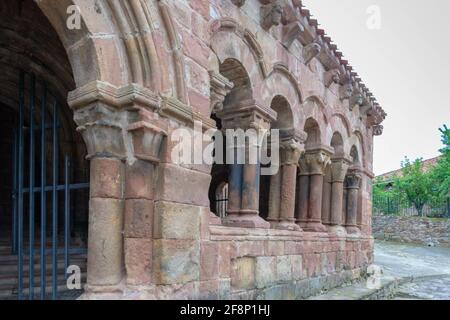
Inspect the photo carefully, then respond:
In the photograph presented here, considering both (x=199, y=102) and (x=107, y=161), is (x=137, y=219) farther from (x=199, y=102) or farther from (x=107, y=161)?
(x=199, y=102)

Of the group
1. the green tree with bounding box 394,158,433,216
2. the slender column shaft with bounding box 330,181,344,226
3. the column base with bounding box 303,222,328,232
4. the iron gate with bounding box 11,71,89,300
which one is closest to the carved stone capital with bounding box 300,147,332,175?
the column base with bounding box 303,222,328,232

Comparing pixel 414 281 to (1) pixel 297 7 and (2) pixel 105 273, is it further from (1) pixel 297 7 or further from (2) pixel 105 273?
(2) pixel 105 273

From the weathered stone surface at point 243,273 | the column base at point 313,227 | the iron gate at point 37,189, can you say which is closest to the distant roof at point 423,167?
the column base at point 313,227

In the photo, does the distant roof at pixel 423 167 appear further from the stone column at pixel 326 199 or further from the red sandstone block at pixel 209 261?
the red sandstone block at pixel 209 261

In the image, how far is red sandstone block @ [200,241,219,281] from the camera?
3250 millimetres

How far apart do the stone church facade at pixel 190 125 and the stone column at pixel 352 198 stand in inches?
25.3

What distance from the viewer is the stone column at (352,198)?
25.0 ft

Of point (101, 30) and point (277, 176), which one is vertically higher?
point (101, 30)

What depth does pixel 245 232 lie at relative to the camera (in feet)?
13.5

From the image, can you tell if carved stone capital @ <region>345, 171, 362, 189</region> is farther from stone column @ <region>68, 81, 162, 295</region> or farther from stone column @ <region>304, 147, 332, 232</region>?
stone column @ <region>68, 81, 162, 295</region>

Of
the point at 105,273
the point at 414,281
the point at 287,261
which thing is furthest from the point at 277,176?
the point at 414,281

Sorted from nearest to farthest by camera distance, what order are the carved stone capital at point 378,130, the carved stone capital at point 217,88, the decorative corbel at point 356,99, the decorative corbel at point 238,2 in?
1. the carved stone capital at point 217,88
2. the decorative corbel at point 238,2
3. the decorative corbel at point 356,99
4. the carved stone capital at point 378,130
